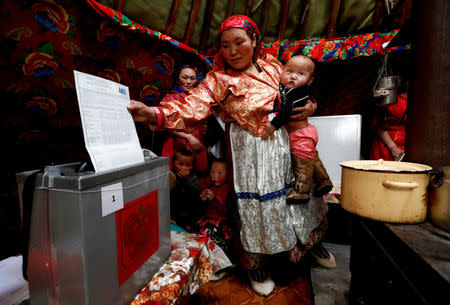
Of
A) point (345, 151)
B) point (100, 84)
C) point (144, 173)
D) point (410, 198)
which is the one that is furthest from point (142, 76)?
point (345, 151)

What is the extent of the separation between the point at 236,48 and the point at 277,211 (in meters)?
0.98

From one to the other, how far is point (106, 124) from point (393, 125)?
2271 millimetres

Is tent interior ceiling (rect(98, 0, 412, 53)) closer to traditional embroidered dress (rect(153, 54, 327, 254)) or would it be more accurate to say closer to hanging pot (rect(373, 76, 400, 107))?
hanging pot (rect(373, 76, 400, 107))

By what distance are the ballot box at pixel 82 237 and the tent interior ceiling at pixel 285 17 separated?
1844 millimetres

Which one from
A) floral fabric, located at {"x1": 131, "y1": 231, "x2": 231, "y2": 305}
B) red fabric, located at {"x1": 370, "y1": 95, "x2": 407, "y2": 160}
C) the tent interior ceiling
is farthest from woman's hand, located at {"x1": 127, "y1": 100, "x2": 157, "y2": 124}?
red fabric, located at {"x1": 370, "y1": 95, "x2": 407, "y2": 160}

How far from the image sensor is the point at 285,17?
223 centimetres

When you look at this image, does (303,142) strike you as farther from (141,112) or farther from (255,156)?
(141,112)

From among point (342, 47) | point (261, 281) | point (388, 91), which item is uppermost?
point (342, 47)

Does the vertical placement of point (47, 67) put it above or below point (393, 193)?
above

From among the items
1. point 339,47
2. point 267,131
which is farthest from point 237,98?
point 339,47

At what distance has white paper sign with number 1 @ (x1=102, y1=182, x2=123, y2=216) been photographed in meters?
0.50

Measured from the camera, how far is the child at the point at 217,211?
5.42 ft

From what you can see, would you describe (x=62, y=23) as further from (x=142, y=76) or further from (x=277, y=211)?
(x=277, y=211)

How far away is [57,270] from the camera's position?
17.8 inches
